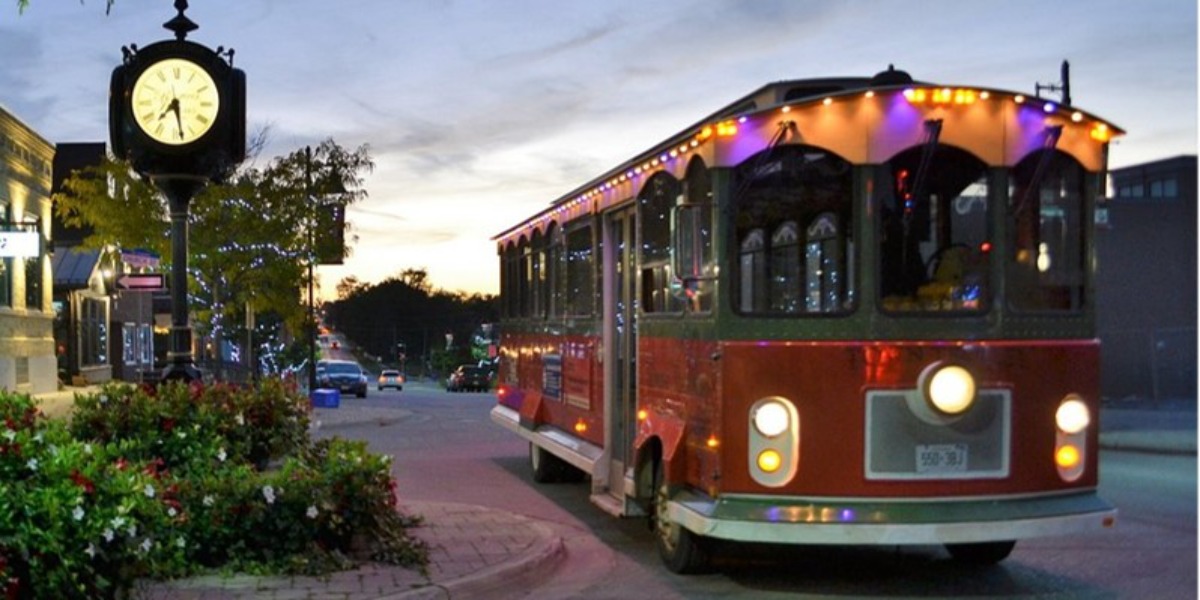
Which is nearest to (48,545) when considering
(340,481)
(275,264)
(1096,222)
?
(340,481)

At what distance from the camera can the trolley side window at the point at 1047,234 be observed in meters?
7.91

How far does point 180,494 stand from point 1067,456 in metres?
5.73

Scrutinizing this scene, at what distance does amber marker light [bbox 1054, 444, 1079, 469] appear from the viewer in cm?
789

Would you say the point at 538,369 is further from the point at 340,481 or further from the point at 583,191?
the point at 340,481

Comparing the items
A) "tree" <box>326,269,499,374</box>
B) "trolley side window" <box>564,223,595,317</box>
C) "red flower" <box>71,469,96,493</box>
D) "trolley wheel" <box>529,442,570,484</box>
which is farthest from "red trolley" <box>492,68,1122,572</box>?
"tree" <box>326,269,499,374</box>

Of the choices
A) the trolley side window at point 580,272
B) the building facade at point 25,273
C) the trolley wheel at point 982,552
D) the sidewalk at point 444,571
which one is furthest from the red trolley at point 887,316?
the building facade at point 25,273

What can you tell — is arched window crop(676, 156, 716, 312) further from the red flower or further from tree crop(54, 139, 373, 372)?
tree crop(54, 139, 373, 372)

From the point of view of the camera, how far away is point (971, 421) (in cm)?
762

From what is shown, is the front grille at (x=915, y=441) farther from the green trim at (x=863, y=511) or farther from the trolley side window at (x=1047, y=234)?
the trolley side window at (x=1047, y=234)

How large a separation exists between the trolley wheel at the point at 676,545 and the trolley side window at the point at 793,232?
1.61 m

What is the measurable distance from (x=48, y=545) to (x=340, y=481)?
2.81 m

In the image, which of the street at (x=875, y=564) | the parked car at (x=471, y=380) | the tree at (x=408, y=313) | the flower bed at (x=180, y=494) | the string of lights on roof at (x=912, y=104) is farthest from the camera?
the tree at (x=408, y=313)

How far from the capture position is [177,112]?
10594 millimetres

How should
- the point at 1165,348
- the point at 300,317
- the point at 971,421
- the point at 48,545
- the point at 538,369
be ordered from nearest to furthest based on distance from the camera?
the point at 48,545 < the point at 971,421 < the point at 538,369 < the point at 1165,348 < the point at 300,317
